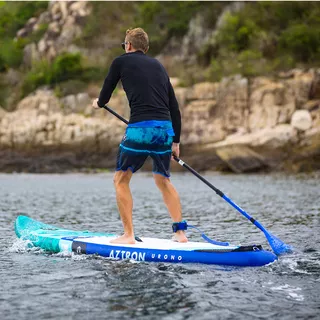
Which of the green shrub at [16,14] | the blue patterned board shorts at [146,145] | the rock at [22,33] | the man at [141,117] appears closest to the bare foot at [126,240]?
the man at [141,117]

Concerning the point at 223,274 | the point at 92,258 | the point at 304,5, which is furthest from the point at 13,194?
the point at 304,5

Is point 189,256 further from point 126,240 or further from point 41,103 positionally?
point 41,103

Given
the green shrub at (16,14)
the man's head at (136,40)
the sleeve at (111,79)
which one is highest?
the green shrub at (16,14)

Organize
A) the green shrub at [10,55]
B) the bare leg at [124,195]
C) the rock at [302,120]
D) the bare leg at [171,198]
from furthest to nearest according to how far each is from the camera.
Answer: the green shrub at [10,55] < the rock at [302,120] < the bare leg at [171,198] < the bare leg at [124,195]

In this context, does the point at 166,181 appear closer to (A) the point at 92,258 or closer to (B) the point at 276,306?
(A) the point at 92,258

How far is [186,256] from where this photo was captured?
777 centimetres

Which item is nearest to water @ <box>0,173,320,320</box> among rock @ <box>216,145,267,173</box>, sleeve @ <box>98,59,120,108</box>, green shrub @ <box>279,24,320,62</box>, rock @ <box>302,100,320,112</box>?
sleeve @ <box>98,59,120,108</box>

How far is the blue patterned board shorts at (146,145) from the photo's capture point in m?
7.96

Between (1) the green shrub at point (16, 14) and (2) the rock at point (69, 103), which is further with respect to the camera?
(1) the green shrub at point (16, 14)

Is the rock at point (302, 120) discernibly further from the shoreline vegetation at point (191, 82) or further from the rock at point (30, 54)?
the rock at point (30, 54)

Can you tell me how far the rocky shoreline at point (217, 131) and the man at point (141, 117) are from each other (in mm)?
29994

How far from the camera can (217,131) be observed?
43438 millimetres

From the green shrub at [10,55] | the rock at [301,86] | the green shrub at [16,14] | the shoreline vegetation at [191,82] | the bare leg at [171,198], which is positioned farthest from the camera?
the green shrub at [16,14]

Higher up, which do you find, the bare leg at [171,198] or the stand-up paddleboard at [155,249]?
the bare leg at [171,198]
